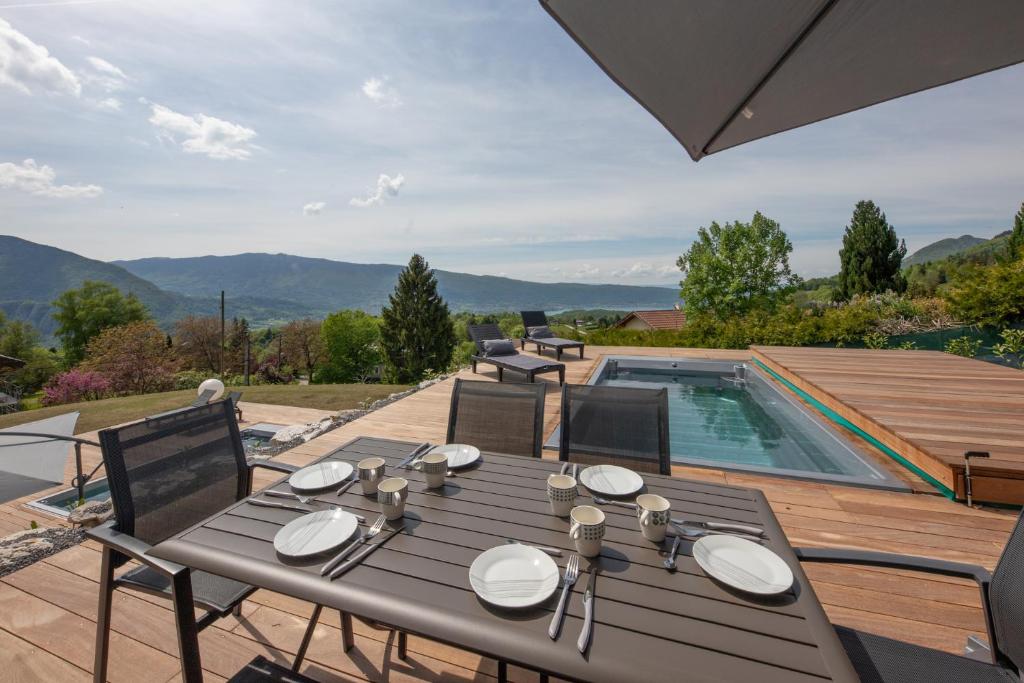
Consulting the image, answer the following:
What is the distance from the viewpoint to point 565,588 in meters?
0.93

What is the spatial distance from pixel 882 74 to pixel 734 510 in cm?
182

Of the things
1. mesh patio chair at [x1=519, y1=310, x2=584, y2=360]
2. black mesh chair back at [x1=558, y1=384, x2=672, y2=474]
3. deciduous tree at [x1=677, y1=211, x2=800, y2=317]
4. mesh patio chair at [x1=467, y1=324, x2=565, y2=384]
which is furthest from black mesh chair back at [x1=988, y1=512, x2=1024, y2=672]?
deciduous tree at [x1=677, y1=211, x2=800, y2=317]

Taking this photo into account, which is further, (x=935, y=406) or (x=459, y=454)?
(x=935, y=406)

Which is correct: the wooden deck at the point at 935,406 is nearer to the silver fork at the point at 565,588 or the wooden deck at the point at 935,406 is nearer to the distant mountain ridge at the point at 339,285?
the silver fork at the point at 565,588

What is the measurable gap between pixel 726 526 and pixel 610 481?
403mm

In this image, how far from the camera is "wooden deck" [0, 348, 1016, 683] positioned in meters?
1.54

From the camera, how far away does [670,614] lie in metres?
0.87

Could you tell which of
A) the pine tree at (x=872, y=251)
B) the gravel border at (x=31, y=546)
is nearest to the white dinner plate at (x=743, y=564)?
the gravel border at (x=31, y=546)

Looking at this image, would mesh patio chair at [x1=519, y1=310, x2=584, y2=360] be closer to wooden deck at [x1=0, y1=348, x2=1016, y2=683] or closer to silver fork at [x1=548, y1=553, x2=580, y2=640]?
wooden deck at [x1=0, y1=348, x2=1016, y2=683]

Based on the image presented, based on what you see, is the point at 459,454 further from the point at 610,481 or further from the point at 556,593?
the point at 556,593

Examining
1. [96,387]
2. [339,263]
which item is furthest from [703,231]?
[339,263]

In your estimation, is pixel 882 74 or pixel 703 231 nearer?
pixel 882 74

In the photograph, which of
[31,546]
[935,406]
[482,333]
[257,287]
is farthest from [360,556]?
[257,287]

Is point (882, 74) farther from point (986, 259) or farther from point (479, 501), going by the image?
point (986, 259)
